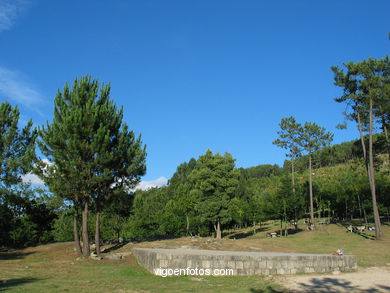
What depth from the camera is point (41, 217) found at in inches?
1299

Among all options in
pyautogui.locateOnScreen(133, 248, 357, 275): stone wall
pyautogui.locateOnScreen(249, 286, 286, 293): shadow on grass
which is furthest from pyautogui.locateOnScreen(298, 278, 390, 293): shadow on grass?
pyautogui.locateOnScreen(133, 248, 357, 275): stone wall

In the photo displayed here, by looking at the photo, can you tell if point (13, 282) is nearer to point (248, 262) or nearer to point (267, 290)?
point (248, 262)

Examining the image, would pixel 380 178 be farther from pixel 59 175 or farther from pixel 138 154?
pixel 59 175

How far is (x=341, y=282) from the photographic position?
10195mm

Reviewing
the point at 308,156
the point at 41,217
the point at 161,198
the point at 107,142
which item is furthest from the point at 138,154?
the point at 161,198

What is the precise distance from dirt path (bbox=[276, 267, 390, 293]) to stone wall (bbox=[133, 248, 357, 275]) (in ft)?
2.37

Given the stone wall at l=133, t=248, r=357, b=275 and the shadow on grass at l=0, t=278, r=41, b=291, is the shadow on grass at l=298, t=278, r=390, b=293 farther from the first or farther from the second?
the shadow on grass at l=0, t=278, r=41, b=291

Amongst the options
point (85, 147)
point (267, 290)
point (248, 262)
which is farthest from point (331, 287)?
point (85, 147)

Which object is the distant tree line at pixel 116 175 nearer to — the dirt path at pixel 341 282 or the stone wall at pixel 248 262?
the stone wall at pixel 248 262

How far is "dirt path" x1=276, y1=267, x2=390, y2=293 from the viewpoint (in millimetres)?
9094

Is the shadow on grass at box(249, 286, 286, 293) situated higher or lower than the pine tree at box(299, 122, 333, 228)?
lower

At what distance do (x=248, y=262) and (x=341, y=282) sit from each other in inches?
126

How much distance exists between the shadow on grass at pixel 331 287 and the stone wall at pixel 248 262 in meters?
1.67

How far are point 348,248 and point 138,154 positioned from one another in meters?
15.6
